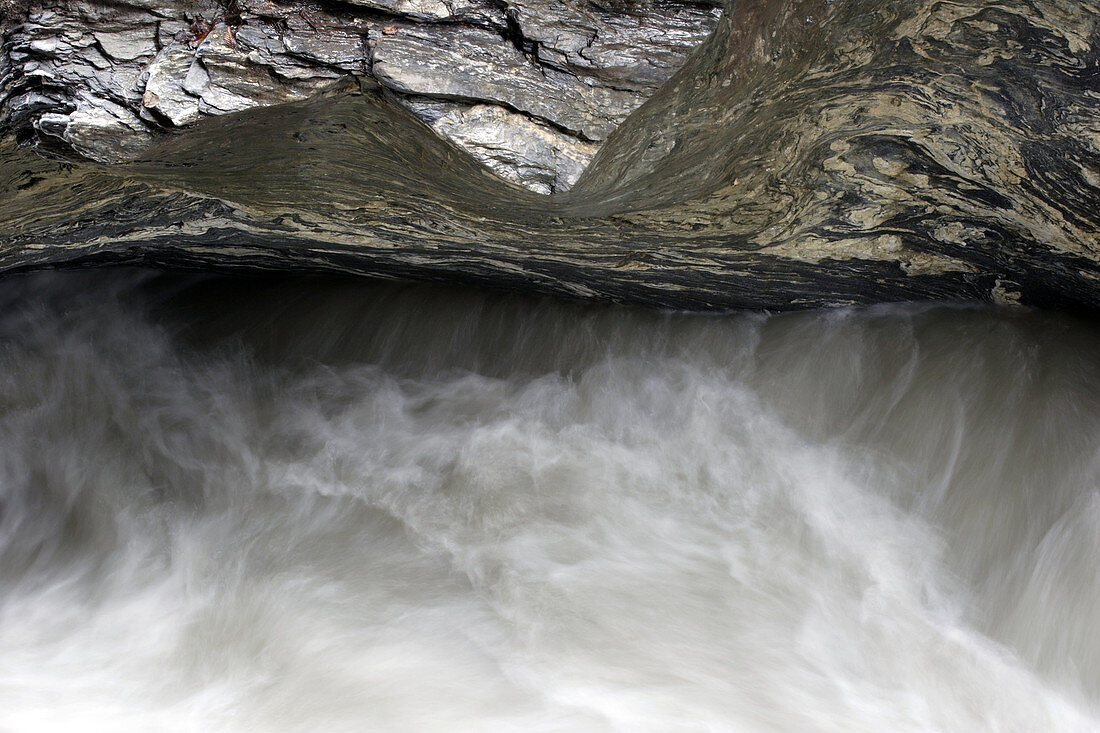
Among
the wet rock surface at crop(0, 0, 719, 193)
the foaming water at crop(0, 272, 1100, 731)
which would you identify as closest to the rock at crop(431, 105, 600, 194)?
A: the wet rock surface at crop(0, 0, 719, 193)

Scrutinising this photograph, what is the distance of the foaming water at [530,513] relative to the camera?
1.72 m

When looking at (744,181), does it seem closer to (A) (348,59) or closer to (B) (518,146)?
(B) (518,146)

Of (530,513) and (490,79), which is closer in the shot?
(490,79)

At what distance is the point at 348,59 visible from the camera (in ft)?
3.85

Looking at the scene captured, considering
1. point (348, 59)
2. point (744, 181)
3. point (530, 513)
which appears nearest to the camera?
point (348, 59)

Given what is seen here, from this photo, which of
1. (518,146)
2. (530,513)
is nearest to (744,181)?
(518,146)

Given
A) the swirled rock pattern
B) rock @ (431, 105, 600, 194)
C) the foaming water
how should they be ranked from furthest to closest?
1. the foaming water
2. rock @ (431, 105, 600, 194)
3. the swirled rock pattern

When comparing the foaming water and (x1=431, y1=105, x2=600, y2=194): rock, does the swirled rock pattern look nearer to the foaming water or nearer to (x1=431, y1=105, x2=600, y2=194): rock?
(x1=431, y1=105, x2=600, y2=194): rock

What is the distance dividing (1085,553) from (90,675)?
2.17 m

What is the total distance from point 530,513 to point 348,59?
1221mm

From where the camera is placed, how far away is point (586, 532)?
6.65 feet

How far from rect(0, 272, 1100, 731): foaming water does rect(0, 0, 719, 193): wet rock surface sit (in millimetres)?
Result: 1058

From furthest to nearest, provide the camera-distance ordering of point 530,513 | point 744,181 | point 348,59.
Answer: point 530,513, point 744,181, point 348,59

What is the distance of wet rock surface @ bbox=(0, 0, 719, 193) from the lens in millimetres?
1145
